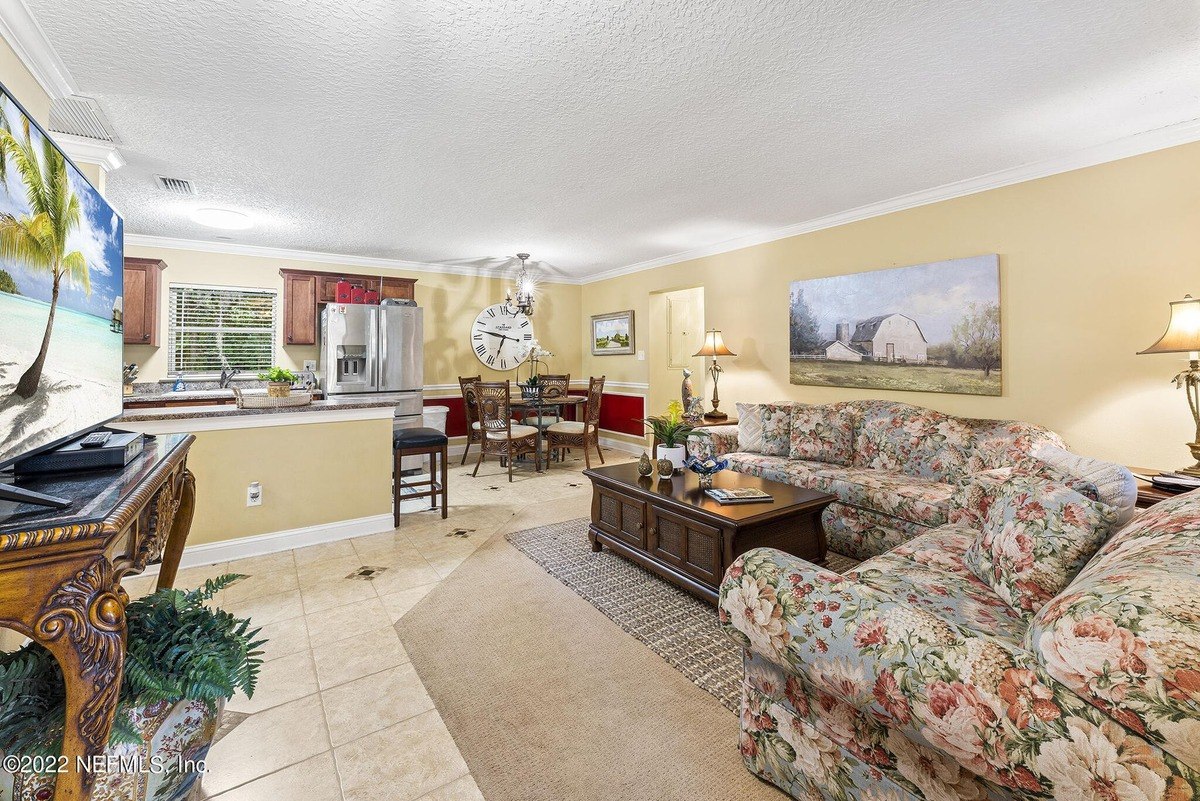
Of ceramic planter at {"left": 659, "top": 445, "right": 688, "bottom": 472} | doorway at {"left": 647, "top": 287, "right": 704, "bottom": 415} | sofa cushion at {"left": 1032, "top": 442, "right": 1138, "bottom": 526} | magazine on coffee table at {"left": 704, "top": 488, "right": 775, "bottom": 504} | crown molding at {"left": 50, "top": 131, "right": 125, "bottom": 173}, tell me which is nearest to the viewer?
sofa cushion at {"left": 1032, "top": 442, "right": 1138, "bottom": 526}

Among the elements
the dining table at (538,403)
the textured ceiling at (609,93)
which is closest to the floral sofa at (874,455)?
the textured ceiling at (609,93)

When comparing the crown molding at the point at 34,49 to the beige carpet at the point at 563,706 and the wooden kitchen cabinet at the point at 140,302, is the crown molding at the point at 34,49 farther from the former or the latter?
the wooden kitchen cabinet at the point at 140,302

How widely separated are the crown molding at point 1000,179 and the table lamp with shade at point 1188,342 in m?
0.92

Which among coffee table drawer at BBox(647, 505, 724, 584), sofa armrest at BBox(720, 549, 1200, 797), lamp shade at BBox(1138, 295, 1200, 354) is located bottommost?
coffee table drawer at BBox(647, 505, 724, 584)

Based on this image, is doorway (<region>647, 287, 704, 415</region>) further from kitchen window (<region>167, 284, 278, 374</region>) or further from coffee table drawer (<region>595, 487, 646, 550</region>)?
kitchen window (<region>167, 284, 278, 374</region>)

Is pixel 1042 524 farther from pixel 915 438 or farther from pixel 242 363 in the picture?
pixel 242 363

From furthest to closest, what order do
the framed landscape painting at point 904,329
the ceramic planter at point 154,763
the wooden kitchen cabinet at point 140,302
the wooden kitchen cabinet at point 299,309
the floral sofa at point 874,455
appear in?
the wooden kitchen cabinet at point 299,309 → the wooden kitchen cabinet at point 140,302 → the framed landscape painting at point 904,329 → the floral sofa at point 874,455 → the ceramic planter at point 154,763

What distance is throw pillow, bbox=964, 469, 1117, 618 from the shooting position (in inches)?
58.0

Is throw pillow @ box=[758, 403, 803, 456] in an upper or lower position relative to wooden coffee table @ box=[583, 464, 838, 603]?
upper

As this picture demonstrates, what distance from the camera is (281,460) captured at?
10.7 ft

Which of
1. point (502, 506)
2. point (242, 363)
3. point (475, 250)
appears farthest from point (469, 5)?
point (242, 363)

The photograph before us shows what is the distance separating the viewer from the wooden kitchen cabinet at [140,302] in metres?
4.82

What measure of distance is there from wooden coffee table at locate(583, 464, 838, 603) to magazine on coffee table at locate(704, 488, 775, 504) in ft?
0.10

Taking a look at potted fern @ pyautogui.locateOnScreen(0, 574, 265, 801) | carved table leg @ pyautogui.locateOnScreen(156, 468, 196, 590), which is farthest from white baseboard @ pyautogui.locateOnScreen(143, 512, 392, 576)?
potted fern @ pyautogui.locateOnScreen(0, 574, 265, 801)
